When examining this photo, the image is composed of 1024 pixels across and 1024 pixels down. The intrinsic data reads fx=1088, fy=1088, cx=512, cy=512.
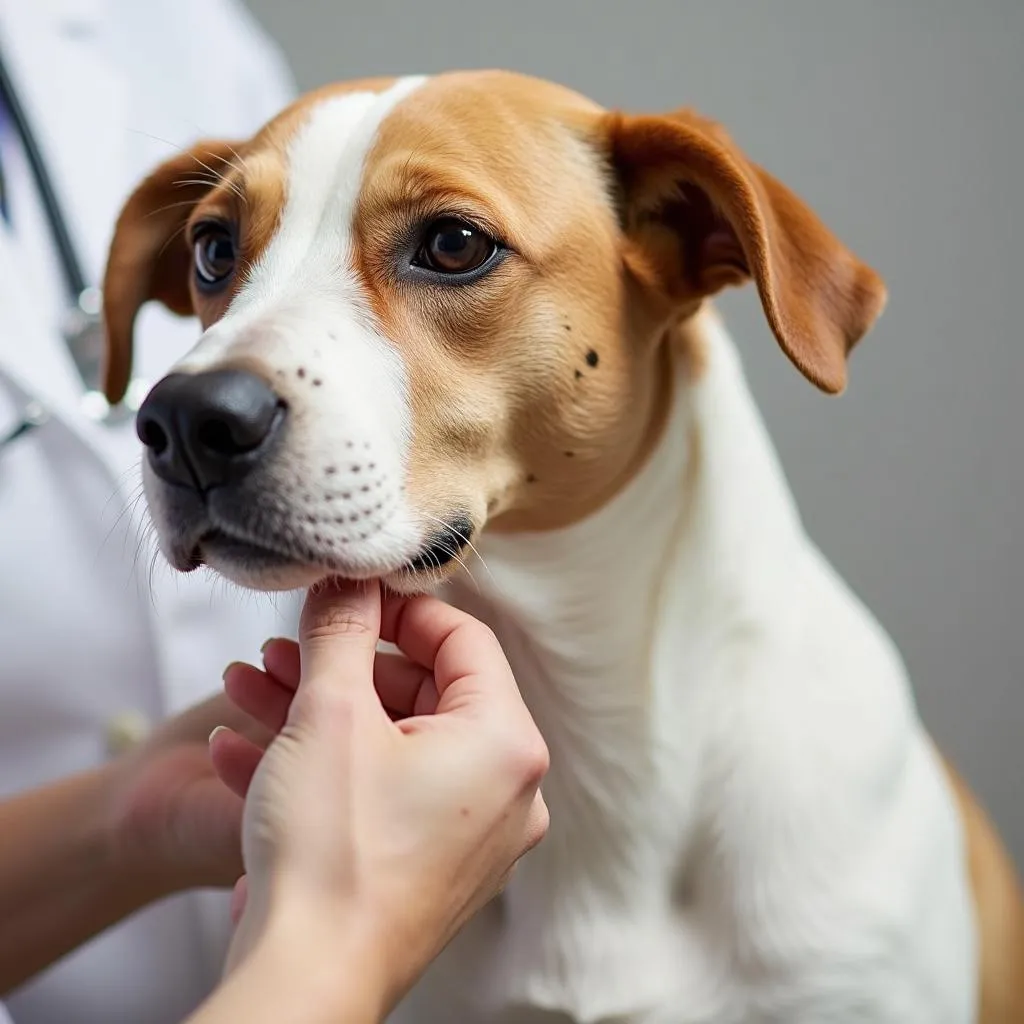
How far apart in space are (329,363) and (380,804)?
1.06 feet

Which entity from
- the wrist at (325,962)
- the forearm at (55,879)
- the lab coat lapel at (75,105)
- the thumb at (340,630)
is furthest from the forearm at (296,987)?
the lab coat lapel at (75,105)

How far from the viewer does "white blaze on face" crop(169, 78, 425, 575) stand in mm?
764

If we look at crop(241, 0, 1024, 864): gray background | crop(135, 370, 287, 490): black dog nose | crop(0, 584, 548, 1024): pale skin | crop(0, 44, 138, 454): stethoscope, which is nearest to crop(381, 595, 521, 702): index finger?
crop(0, 584, 548, 1024): pale skin

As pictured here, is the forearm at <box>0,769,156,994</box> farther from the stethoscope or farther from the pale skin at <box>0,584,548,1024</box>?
the stethoscope

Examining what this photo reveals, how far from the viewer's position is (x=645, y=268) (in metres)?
1.00

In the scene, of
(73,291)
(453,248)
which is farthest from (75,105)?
(453,248)

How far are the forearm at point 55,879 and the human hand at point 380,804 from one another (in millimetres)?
426

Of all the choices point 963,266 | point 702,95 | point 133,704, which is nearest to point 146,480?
point 133,704

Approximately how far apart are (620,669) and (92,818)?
529mm

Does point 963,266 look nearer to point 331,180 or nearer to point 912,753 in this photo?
point 912,753

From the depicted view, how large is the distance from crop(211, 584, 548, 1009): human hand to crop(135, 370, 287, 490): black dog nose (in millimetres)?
127

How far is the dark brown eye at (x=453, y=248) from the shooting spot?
917 millimetres

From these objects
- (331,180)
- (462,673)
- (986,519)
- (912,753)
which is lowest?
(986,519)

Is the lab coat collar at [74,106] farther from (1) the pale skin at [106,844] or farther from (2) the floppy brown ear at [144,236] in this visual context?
(1) the pale skin at [106,844]
